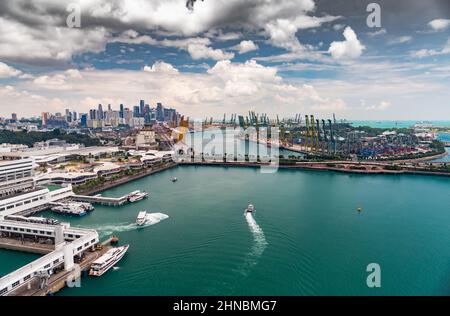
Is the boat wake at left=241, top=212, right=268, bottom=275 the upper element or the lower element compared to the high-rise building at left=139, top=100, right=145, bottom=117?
lower

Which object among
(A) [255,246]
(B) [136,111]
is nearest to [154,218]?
(A) [255,246]

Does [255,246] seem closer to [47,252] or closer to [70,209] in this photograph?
[47,252]

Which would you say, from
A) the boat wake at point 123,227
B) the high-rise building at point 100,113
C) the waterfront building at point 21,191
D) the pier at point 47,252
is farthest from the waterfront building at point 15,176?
the high-rise building at point 100,113

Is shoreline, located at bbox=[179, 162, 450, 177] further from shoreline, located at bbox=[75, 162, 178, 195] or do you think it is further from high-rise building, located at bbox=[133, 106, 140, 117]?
high-rise building, located at bbox=[133, 106, 140, 117]

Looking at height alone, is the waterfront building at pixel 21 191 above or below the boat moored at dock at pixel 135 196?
above

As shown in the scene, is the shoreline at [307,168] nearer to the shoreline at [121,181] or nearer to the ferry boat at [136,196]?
the shoreline at [121,181]

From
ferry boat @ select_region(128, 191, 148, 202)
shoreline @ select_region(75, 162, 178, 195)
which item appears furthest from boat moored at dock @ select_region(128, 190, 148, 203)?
shoreline @ select_region(75, 162, 178, 195)
